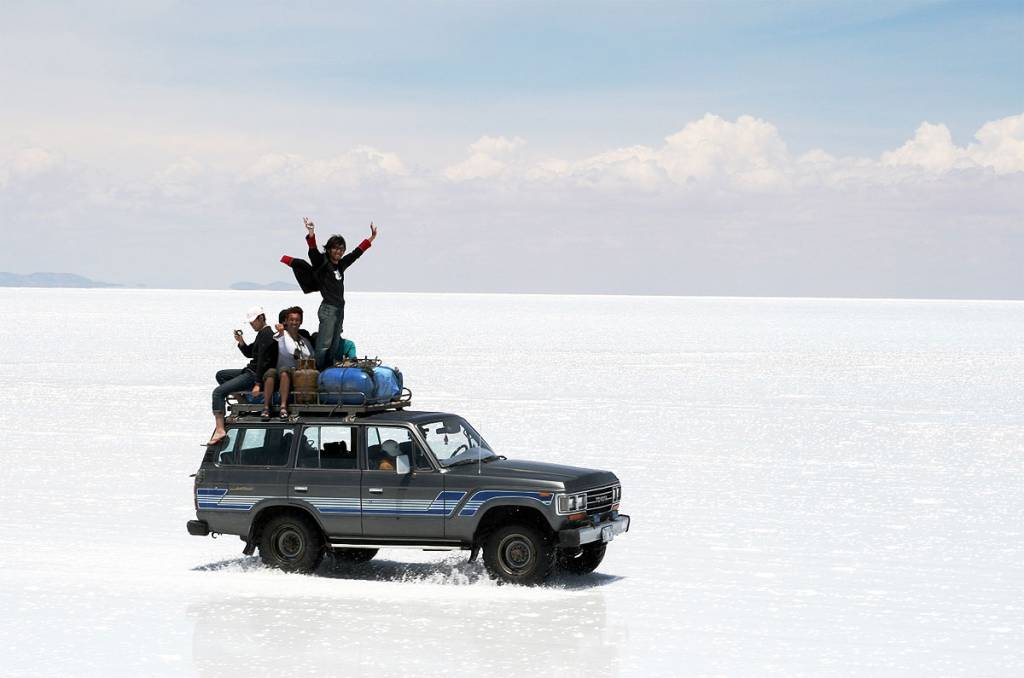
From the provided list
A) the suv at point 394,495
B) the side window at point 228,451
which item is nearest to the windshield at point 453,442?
the suv at point 394,495

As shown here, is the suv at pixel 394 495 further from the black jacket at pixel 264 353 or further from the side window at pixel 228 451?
the black jacket at pixel 264 353

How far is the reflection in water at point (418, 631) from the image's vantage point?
11.4 m

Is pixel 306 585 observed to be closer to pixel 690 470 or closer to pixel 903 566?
pixel 903 566

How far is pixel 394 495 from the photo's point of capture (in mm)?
14469

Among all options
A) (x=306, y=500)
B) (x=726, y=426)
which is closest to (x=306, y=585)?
(x=306, y=500)

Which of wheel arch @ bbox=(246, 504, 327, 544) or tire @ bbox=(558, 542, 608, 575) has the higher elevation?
wheel arch @ bbox=(246, 504, 327, 544)

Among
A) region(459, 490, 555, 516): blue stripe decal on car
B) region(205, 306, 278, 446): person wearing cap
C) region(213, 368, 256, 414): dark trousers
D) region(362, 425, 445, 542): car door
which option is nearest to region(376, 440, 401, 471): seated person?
region(362, 425, 445, 542): car door

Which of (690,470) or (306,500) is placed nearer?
(306,500)

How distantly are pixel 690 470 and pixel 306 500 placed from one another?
10972 mm

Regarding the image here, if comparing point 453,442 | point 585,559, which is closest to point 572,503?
point 585,559

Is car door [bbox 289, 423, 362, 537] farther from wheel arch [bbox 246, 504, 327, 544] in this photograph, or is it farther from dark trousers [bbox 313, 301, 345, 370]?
dark trousers [bbox 313, 301, 345, 370]

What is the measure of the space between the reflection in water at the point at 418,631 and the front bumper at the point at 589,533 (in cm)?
56

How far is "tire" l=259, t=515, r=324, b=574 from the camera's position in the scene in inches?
590

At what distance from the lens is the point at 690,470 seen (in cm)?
2452
